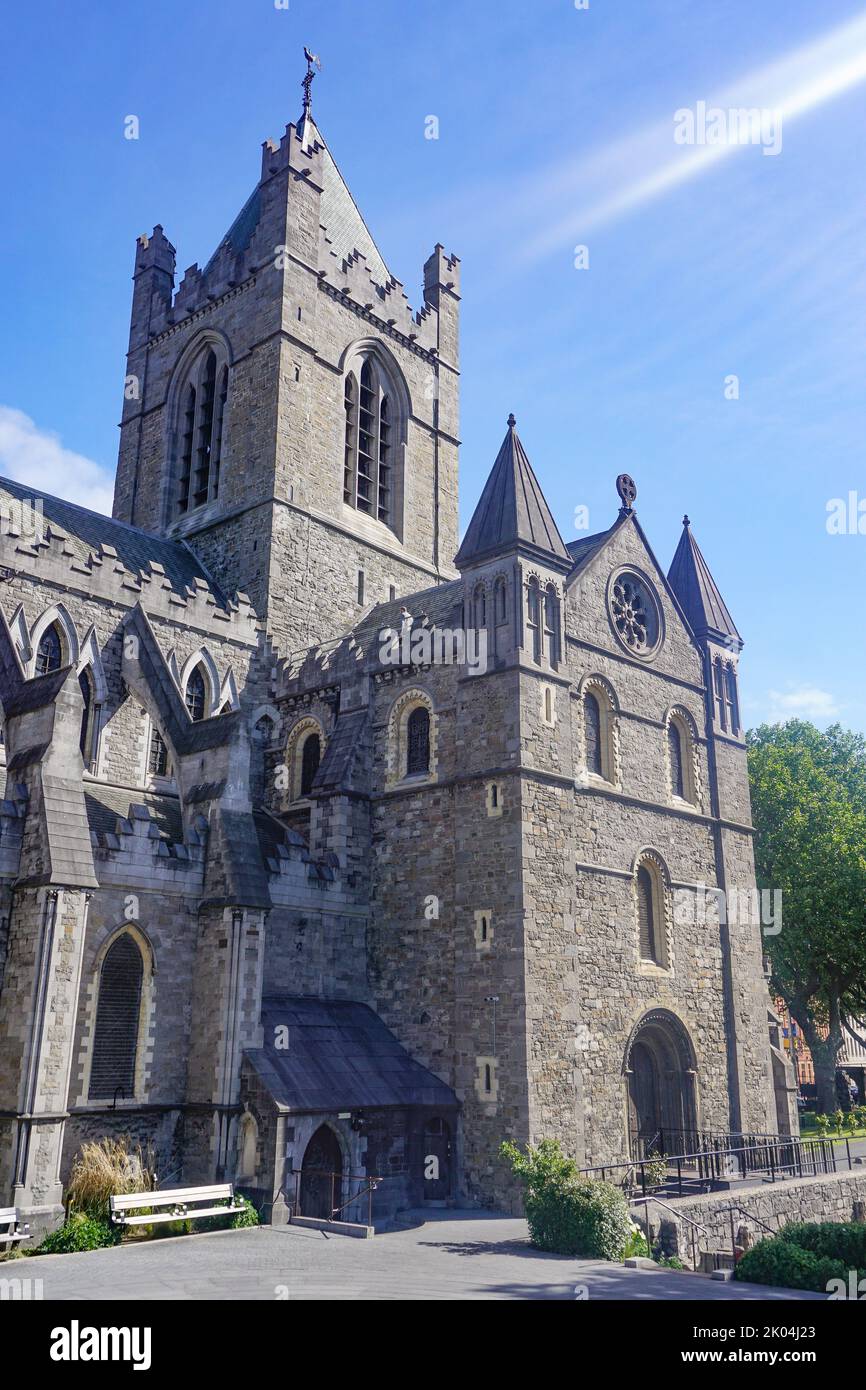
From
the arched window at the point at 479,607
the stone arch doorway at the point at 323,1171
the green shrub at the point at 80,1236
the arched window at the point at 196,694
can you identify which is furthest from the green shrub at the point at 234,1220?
the arched window at the point at 479,607

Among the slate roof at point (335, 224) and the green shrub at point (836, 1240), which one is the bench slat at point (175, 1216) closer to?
the green shrub at point (836, 1240)

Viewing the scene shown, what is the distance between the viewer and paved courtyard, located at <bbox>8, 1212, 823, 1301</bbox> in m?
13.5

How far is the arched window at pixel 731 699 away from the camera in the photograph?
1286 inches

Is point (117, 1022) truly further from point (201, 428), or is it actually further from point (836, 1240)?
point (201, 428)

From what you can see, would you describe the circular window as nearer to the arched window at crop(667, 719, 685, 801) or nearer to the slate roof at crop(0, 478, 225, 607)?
the arched window at crop(667, 719, 685, 801)

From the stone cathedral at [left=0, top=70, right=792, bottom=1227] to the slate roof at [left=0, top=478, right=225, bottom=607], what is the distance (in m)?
0.18

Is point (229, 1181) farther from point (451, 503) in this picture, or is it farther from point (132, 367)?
point (132, 367)

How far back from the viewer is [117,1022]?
21.2 m

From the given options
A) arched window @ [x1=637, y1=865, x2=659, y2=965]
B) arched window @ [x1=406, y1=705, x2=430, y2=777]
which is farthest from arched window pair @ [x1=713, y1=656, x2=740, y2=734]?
arched window @ [x1=406, y1=705, x2=430, y2=777]

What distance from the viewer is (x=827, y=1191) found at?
997 inches

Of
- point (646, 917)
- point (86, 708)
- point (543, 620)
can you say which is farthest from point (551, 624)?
point (86, 708)

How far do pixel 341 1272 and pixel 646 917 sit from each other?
48.4 ft
